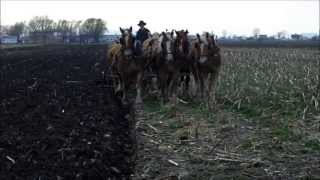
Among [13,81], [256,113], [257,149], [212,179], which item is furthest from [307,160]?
[13,81]

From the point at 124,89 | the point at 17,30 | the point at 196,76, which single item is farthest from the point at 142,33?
the point at 17,30

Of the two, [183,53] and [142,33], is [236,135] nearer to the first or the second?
[183,53]

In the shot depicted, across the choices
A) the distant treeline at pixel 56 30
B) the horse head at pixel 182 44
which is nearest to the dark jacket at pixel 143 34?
the horse head at pixel 182 44

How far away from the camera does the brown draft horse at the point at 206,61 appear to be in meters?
14.3

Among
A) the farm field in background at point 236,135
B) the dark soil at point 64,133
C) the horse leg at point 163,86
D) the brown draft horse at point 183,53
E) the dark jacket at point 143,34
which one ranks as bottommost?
the dark soil at point 64,133

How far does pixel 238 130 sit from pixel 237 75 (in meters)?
9.55

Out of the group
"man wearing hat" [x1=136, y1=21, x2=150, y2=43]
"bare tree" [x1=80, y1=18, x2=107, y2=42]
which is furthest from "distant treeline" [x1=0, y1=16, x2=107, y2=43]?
"man wearing hat" [x1=136, y1=21, x2=150, y2=43]

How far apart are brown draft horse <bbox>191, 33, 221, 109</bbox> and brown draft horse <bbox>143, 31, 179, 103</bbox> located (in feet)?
1.97

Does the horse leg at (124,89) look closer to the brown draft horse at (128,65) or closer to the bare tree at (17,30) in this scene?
the brown draft horse at (128,65)

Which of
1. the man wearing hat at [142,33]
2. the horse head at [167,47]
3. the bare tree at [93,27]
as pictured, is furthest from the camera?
the bare tree at [93,27]

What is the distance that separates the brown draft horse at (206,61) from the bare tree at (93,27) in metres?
84.4

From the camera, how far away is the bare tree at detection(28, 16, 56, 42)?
107 meters

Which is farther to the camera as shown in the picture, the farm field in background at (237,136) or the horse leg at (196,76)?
the horse leg at (196,76)

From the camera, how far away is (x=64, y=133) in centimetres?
1084
